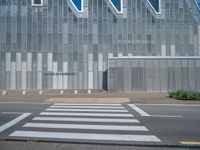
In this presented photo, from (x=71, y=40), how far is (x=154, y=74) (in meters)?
14.4

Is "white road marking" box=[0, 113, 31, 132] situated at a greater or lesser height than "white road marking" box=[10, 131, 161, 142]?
greater

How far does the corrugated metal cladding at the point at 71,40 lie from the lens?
43875 mm

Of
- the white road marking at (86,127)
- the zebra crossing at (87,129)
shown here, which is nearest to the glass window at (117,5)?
the zebra crossing at (87,129)

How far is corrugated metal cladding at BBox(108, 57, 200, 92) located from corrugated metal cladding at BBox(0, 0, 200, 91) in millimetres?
6473

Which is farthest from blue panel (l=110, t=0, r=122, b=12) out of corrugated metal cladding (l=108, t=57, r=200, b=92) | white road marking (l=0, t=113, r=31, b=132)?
white road marking (l=0, t=113, r=31, b=132)

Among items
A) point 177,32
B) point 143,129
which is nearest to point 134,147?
point 143,129

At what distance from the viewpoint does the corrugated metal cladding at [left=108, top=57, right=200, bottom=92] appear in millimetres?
37656

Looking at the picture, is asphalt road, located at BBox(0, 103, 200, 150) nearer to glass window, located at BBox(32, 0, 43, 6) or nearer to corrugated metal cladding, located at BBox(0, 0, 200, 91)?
corrugated metal cladding, located at BBox(0, 0, 200, 91)

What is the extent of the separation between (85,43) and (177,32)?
1481cm

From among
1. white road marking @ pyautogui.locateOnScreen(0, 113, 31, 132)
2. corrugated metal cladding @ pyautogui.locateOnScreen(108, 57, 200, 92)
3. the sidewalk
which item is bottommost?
the sidewalk

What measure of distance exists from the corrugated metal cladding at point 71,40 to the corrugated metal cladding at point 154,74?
6.47 meters

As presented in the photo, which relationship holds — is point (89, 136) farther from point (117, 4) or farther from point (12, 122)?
point (117, 4)

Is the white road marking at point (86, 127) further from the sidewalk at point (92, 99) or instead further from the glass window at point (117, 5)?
the glass window at point (117, 5)

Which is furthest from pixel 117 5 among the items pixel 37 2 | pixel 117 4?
pixel 37 2
